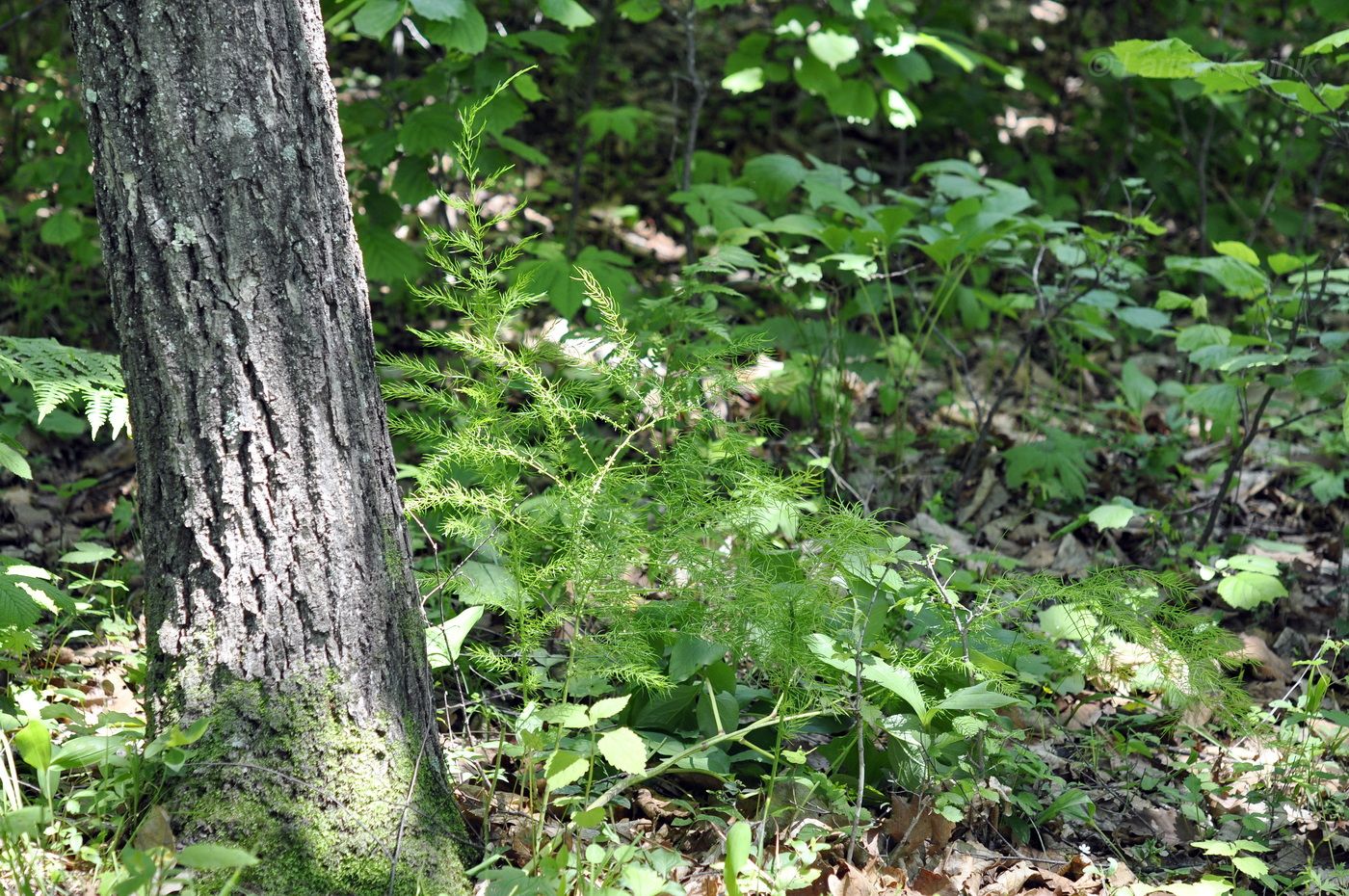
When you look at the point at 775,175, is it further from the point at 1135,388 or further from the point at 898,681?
the point at 898,681

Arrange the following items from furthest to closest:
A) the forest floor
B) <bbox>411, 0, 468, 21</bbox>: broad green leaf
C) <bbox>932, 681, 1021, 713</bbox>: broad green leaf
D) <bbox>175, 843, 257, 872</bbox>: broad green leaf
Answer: <bbox>411, 0, 468, 21</bbox>: broad green leaf, the forest floor, <bbox>932, 681, 1021, 713</bbox>: broad green leaf, <bbox>175, 843, 257, 872</bbox>: broad green leaf

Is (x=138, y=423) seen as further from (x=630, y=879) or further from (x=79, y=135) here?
(x=79, y=135)

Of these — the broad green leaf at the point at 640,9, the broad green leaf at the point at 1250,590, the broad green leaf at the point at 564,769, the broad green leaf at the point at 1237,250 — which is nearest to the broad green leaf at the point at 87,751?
the broad green leaf at the point at 564,769

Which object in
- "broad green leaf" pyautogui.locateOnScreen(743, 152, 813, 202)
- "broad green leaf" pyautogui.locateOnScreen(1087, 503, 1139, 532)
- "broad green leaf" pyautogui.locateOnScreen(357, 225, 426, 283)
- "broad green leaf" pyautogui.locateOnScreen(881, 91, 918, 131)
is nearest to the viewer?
"broad green leaf" pyautogui.locateOnScreen(1087, 503, 1139, 532)

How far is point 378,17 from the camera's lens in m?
3.27

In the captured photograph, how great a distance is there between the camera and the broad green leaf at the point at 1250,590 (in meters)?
2.82

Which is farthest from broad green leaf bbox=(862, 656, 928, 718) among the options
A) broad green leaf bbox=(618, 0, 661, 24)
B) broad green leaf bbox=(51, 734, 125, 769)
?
broad green leaf bbox=(618, 0, 661, 24)

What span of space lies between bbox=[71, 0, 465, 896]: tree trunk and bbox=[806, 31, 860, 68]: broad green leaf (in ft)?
9.63

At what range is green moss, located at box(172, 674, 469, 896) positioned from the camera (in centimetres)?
186

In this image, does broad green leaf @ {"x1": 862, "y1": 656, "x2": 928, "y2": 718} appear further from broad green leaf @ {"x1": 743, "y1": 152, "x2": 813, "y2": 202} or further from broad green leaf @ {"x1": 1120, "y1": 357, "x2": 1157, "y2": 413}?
broad green leaf @ {"x1": 743, "y1": 152, "x2": 813, "y2": 202}

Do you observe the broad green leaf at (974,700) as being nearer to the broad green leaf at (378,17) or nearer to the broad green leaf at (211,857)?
the broad green leaf at (211,857)

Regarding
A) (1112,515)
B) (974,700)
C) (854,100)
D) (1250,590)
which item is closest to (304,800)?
(974,700)

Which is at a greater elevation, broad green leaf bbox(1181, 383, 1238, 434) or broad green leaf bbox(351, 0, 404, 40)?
broad green leaf bbox(351, 0, 404, 40)

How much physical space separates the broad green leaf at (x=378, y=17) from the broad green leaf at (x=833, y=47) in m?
1.82
